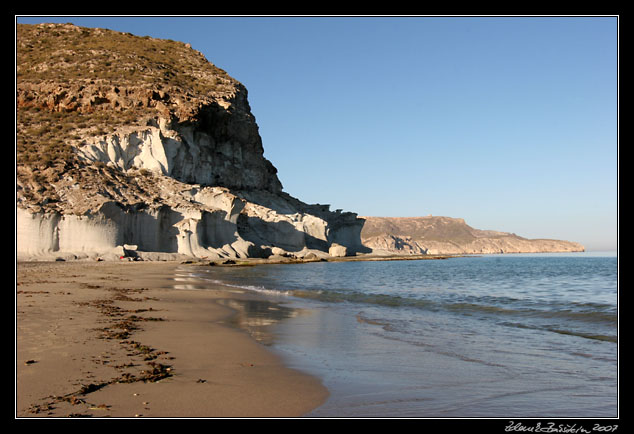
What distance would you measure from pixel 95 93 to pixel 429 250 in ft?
506

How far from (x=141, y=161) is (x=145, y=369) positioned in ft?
162

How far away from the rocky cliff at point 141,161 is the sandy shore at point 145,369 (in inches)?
1150

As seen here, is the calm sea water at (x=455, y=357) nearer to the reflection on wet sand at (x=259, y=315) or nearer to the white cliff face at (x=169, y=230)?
the reflection on wet sand at (x=259, y=315)

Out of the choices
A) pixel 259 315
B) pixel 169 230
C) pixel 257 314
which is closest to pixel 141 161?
pixel 169 230

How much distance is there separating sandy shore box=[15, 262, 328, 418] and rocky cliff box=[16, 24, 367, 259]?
2921 cm

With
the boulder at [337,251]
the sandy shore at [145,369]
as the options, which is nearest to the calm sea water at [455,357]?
the sandy shore at [145,369]

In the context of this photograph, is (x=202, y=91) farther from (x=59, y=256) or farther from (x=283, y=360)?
(x=283, y=360)

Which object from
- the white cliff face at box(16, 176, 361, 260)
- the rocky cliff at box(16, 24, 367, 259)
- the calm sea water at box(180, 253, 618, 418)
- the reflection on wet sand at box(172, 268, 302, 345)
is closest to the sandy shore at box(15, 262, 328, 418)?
the reflection on wet sand at box(172, 268, 302, 345)

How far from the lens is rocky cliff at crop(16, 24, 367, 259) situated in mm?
38250

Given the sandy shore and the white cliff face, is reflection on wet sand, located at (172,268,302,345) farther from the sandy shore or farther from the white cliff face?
the white cliff face

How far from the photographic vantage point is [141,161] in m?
51.8

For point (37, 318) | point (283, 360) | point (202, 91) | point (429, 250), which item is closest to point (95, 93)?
point (202, 91)

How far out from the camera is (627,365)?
13.6 ft

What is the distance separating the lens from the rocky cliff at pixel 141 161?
38.2 meters
